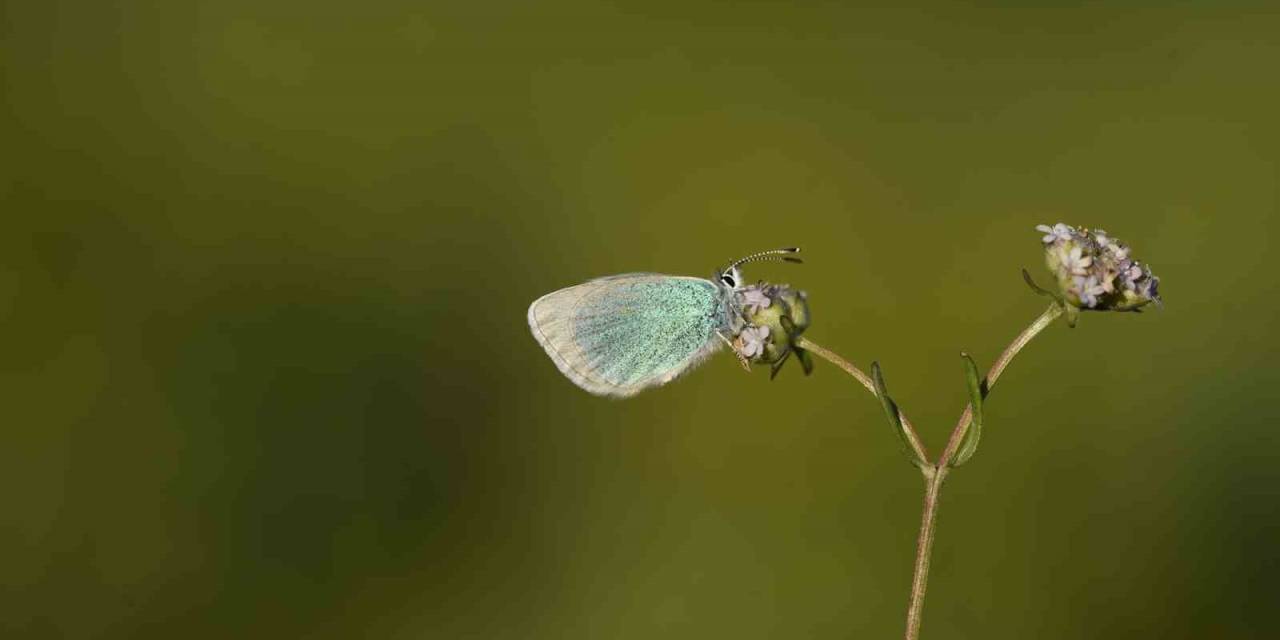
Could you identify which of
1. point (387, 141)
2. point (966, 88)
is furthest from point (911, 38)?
point (387, 141)

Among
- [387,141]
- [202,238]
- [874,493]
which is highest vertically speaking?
[387,141]

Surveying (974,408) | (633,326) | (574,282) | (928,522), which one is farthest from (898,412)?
(574,282)

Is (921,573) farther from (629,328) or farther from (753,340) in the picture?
(629,328)

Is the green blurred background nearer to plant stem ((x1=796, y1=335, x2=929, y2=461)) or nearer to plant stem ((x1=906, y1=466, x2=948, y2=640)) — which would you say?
plant stem ((x1=796, y1=335, x2=929, y2=461))

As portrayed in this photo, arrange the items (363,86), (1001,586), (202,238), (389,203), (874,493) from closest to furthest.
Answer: (1001,586)
(874,493)
(202,238)
(389,203)
(363,86)

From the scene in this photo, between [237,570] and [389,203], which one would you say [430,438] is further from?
[389,203]

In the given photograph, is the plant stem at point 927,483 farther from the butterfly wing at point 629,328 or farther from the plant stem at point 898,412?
the butterfly wing at point 629,328
